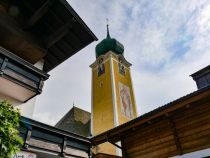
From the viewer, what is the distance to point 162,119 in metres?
7.39

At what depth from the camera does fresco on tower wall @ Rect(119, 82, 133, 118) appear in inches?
991

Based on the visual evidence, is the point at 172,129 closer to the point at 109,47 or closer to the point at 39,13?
the point at 39,13

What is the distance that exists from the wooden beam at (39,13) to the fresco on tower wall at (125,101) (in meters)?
18.8

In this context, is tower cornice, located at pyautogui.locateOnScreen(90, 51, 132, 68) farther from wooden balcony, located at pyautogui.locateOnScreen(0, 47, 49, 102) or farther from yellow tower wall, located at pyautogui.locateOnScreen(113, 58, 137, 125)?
wooden balcony, located at pyautogui.locateOnScreen(0, 47, 49, 102)

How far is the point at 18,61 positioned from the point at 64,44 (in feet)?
8.15

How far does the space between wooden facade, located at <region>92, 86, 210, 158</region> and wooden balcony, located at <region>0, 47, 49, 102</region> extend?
3.57 m

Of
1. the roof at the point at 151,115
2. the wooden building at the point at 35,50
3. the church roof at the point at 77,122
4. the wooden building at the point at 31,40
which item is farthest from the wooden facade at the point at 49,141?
the church roof at the point at 77,122

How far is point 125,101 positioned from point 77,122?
6873 mm

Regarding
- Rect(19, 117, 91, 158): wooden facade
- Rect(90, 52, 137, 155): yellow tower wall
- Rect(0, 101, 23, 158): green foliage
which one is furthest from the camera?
Rect(90, 52, 137, 155): yellow tower wall

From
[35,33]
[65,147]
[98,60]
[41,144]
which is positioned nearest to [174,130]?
[65,147]

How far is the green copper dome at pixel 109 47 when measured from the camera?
3161cm

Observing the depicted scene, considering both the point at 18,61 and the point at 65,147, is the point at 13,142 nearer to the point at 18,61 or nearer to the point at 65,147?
the point at 18,61

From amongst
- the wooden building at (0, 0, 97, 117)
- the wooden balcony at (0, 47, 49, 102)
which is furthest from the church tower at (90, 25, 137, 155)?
the wooden balcony at (0, 47, 49, 102)

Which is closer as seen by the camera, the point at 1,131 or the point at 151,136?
the point at 1,131
